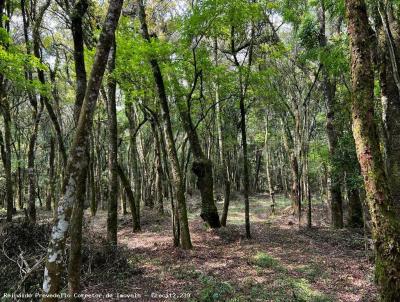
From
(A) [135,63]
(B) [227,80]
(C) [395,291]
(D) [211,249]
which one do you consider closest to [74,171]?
(C) [395,291]

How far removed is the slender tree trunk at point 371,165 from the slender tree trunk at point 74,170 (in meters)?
3.92

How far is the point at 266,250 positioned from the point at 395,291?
262 inches

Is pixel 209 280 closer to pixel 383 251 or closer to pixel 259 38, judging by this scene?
pixel 383 251

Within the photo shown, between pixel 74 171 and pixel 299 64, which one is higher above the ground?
pixel 299 64

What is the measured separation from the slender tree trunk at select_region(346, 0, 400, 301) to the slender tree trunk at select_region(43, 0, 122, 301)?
3.92m

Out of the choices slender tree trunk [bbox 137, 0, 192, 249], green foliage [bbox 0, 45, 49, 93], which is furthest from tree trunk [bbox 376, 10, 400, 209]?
green foliage [bbox 0, 45, 49, 93]

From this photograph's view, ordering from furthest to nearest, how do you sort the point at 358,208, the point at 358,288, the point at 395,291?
the point at 358,208, the point at 358,288, the point at 395,291

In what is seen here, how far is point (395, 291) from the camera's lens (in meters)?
4.59

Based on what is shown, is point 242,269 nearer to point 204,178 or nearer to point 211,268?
point 211,268

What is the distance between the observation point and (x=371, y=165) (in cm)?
483

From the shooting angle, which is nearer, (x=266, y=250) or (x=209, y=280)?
(x=209, y=280)

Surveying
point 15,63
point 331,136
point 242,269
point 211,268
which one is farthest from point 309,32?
point 15,63

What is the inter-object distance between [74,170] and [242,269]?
5.93m

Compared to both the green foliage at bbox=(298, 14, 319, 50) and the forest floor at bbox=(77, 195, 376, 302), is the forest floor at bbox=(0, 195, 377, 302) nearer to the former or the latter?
the forest floor at bbox=(77, 195, 376, 302)
